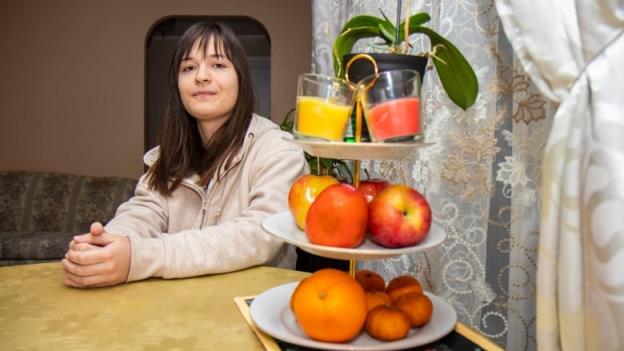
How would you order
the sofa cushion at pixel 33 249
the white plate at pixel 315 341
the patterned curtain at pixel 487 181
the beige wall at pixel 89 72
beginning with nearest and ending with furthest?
the white plate at pixel 315 341, the patterned curtain at pixel 487 181, the sofa cushion at pixel 33 249, the beige wall at pixel 89 72

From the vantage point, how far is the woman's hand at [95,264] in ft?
2.99

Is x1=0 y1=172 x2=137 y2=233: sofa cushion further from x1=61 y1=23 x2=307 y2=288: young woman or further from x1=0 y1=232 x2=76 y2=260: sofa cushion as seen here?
x1=61 y1=23 x2=307 y2=288: young woman

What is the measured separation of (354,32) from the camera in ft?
2.82

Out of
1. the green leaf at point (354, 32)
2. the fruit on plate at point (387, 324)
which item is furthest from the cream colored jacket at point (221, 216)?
the fruit on plate at point (387, 324)

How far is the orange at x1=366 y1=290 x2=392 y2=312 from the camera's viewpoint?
721 millimetres

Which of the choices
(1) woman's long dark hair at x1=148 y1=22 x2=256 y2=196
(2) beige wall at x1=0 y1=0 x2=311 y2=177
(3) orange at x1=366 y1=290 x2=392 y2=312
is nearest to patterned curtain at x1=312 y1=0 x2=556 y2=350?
(3) orange at x1=366 y1=290 x2=392 y2=312

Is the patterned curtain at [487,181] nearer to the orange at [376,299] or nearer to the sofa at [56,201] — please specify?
the orange at [376,299]

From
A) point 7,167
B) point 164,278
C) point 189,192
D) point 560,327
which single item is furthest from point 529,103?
point 7,167

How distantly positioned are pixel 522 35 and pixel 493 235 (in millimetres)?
411

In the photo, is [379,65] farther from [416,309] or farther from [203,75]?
[203,75]

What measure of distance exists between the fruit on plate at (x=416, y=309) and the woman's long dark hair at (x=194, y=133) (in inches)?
30.4

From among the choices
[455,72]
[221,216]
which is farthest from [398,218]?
[221,216]

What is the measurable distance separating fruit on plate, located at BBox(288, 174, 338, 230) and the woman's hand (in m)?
0.39

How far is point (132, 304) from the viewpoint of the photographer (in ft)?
2.75
